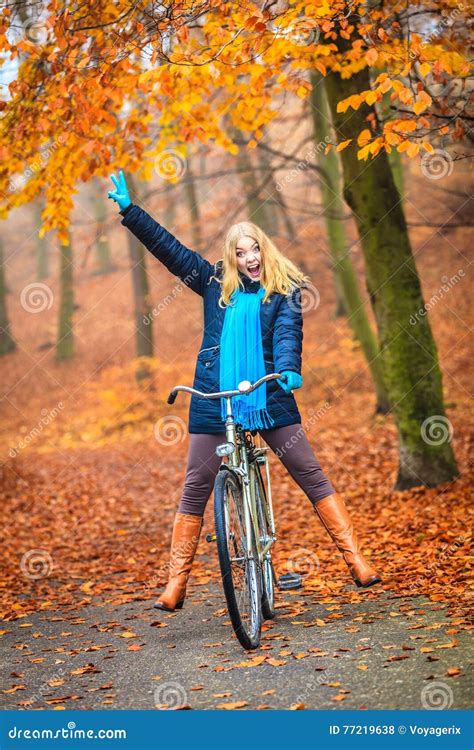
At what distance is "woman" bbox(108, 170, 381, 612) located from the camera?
4.64 meters

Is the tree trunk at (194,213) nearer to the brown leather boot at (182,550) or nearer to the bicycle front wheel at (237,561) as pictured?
the brown leather boot at (182,550)

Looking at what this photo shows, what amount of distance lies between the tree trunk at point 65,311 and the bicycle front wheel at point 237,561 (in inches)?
711

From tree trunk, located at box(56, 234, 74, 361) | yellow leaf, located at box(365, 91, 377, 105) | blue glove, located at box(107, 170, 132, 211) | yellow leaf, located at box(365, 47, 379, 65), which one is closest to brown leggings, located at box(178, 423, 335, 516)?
blue glove, located at box(107, 170, 132, 211)

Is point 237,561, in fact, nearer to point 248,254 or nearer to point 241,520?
point 241,520

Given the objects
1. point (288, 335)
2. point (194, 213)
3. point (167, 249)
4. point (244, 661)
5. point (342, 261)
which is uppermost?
point (194, 213)

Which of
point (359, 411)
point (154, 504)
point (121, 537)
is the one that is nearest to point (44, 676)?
point (121, 537)

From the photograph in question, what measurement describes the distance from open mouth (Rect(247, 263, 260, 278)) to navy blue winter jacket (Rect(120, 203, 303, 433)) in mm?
41

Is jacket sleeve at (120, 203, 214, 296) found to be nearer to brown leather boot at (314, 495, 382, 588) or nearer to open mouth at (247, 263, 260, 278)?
open mouth at (247, 263, 260, 278)

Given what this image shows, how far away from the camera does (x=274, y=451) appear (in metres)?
4.65

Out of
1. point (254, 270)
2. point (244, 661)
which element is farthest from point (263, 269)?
point (244, 661)

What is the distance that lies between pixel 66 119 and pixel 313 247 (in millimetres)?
15796

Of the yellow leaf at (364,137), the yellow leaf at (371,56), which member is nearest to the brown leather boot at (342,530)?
the yellow leaf at (364,137)

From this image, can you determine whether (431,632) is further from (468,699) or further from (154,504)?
(154,504)

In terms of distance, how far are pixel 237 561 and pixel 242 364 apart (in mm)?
1084
